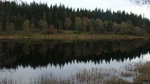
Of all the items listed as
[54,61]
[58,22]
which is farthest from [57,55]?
[58,22]

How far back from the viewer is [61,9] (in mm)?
193750

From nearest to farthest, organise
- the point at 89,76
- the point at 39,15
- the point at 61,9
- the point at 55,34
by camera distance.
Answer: the point at 89,76 < the point at 55,34 < the point at 39,15 < the point at 61,9

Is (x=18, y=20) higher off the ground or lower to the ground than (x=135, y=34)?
higher

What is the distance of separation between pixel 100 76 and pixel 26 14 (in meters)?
153

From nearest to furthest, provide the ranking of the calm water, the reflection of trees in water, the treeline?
the calm water
the reflection of trees in water
the treeline

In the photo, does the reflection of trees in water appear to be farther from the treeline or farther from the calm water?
the treeline

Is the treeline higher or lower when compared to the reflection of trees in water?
higher

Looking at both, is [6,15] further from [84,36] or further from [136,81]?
[84,36]

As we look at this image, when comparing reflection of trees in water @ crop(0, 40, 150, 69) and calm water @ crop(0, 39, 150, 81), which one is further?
reflection of trees in water @ crop(0, 40, 150, 69)

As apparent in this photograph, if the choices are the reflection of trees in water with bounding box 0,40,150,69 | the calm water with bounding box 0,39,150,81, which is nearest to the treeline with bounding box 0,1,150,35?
the reflection of trees in water with bounding box 0,40,150,69

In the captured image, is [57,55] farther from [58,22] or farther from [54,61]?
[58,22]

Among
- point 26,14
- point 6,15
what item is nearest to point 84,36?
point 26,14

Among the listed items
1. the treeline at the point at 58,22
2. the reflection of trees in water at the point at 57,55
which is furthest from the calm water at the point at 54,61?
the treeline at the point at 58,22

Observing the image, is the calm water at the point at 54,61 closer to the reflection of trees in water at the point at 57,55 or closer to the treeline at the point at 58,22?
the reflection of trees in water at the point at 57,55
